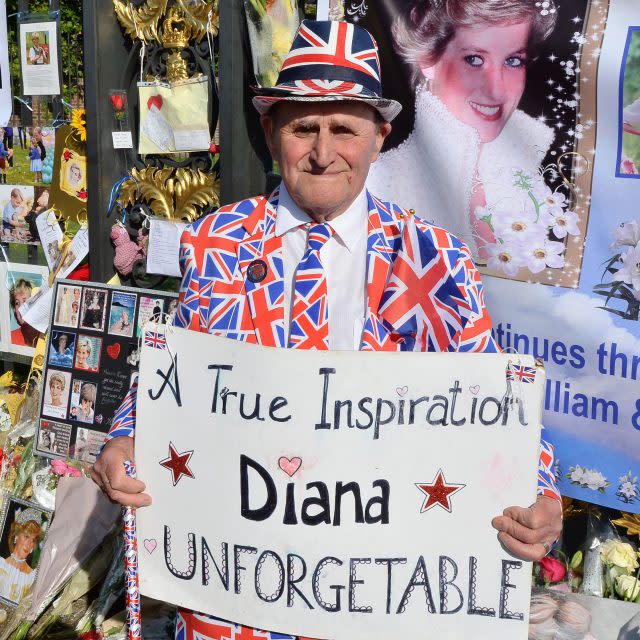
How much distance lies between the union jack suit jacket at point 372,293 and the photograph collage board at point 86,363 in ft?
5.71

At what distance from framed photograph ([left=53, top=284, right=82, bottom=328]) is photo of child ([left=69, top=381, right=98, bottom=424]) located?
310 mm

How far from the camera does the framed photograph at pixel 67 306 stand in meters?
3.79

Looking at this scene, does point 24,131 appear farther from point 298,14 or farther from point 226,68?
point 298,14

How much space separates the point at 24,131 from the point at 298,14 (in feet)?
6.96

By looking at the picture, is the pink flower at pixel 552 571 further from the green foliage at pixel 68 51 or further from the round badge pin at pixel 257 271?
the green foliage at pixel 68 51

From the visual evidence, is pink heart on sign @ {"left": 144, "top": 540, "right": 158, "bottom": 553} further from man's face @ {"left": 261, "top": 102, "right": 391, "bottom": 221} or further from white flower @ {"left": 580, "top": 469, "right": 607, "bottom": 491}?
white flower @ {"left": 580, "top": 469, "right": 607, "bottom": 491}

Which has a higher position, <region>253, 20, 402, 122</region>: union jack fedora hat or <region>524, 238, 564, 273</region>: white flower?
<region>253, 20, 402, 122</region>: union jack fedora hat

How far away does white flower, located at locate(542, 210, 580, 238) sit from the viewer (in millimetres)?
2586

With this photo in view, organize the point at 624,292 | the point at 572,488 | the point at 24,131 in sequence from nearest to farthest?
the point at 624,292, the point at 572,488, the point at 24,131

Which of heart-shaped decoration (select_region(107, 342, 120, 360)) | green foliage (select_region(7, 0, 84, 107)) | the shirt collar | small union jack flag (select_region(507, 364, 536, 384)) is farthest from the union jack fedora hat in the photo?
green foliage (select_region(7, 0, 84, 107))

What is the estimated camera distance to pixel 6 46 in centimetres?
461

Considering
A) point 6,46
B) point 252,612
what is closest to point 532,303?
point 252,612

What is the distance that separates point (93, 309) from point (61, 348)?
0.29 m

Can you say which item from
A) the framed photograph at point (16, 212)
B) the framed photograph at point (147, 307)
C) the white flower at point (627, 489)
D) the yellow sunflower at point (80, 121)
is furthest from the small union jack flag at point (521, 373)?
the framed photograph at point (16, 212)
